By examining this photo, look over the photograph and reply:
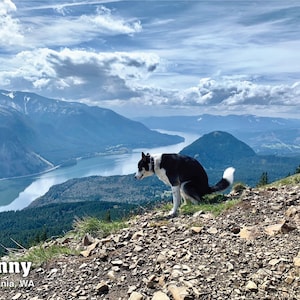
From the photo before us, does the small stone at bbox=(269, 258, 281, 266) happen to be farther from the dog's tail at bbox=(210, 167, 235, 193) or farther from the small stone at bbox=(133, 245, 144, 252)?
the dog's tail at bbox=(210, 167, 235, 193)

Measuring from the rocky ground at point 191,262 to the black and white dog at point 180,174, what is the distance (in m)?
1.89

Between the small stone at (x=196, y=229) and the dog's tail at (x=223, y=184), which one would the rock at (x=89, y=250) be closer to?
the small stone at (x=196, y=229)

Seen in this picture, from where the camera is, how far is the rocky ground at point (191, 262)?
22.0 ft

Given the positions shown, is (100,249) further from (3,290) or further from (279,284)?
(279,284)

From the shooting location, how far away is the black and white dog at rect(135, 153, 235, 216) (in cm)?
1281

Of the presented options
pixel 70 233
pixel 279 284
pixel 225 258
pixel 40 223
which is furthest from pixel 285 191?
pixel 40 223

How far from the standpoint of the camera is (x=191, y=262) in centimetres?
779

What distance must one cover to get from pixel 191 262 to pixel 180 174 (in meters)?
5.32

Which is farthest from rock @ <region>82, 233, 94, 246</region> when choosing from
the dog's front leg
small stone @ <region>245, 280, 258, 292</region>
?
small stone @ <region>245, 280, 258, 292</region>

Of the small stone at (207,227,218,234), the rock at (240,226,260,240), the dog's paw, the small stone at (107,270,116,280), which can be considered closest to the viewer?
the small stone at (107,270,116,280)

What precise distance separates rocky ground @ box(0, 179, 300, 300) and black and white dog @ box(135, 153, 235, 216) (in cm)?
189

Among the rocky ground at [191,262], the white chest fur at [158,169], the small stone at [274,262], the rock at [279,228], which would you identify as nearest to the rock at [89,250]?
the rocky ground at [191,262]

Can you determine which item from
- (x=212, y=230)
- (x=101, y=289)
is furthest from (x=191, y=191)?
(x=101, y=289)

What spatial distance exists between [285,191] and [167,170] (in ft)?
12.6
